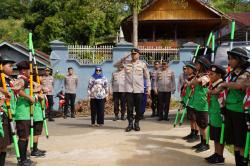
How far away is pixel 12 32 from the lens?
48531 mm

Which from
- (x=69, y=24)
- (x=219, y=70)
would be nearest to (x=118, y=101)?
(x=219, y=70)

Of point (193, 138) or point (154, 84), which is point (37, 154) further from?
point (154, 84)

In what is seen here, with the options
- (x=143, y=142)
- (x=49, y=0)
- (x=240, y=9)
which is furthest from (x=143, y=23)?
(x=240, y=9)

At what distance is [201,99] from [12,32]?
141ft

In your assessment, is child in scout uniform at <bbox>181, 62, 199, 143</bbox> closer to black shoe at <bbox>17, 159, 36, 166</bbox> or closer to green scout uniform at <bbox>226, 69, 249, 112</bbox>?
green scout uniform at <bbox>226, 69, 249, 112</bbox>

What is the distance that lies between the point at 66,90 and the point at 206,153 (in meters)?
8.27

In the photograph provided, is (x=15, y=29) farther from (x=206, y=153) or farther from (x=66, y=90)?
(x=206, y=153)

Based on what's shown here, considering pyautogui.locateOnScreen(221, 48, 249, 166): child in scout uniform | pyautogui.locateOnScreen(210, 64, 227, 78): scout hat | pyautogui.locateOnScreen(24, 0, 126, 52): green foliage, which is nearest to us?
pyautogui.locateOnScreen(221, 48, 249, 166): child in scout uniform

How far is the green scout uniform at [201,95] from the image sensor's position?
827cm

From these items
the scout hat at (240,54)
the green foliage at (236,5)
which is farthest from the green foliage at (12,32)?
the scout hat at (240,54)

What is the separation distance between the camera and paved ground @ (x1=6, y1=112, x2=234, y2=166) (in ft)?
24.7

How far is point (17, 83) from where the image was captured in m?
6.81

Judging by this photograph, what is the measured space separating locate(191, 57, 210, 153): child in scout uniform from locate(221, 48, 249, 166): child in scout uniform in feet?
5.47

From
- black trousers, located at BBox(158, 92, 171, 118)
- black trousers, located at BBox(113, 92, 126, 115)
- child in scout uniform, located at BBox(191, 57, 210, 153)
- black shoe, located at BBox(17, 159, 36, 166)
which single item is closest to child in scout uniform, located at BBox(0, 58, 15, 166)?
black shoe, located at BBox(17, 159, 36, 166)
